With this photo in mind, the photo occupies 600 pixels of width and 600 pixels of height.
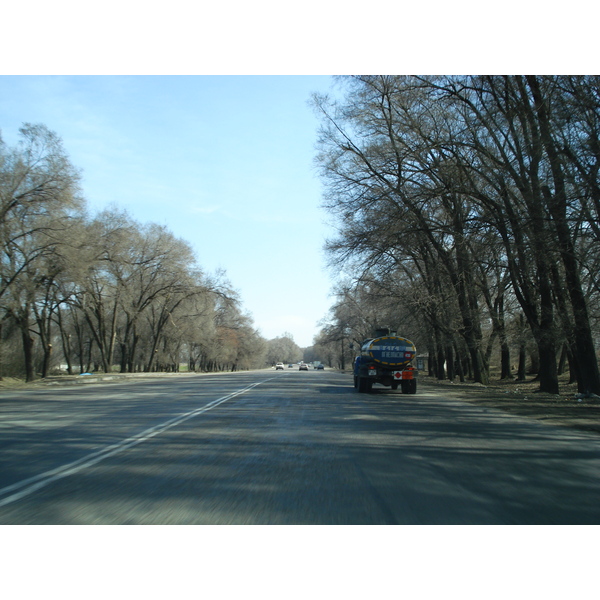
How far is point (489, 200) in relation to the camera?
2277 centimetres

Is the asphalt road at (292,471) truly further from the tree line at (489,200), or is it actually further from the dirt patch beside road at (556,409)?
the tree line at (489,200)

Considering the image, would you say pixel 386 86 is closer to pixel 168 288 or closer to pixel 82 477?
pixel 82 477

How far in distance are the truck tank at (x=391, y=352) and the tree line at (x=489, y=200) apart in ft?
15.3

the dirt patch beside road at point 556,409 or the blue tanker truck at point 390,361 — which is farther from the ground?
the blue tanker truck at point 390,361

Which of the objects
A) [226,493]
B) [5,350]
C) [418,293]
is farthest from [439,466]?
[5,350]

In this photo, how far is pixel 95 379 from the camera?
37844 mm

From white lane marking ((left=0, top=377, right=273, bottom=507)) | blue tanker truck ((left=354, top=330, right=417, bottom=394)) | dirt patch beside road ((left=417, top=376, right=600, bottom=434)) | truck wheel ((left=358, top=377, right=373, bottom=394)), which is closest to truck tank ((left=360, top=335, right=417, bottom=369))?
blue tanker truck ((left=354, top=330, right=417, bottom=394))

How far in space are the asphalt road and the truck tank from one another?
988cm

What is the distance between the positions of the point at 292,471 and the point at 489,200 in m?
18.6

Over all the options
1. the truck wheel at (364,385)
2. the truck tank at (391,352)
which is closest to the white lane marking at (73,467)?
the truck tank at (391,352)

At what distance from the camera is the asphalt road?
545 cm

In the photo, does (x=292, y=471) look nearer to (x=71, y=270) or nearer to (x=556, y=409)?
(x=556, y=409)

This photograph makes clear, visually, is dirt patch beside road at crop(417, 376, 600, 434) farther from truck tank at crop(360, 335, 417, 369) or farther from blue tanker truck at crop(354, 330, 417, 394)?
truck tank at crop(360, 335, 417, 369)

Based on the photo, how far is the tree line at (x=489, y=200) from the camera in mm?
17438
